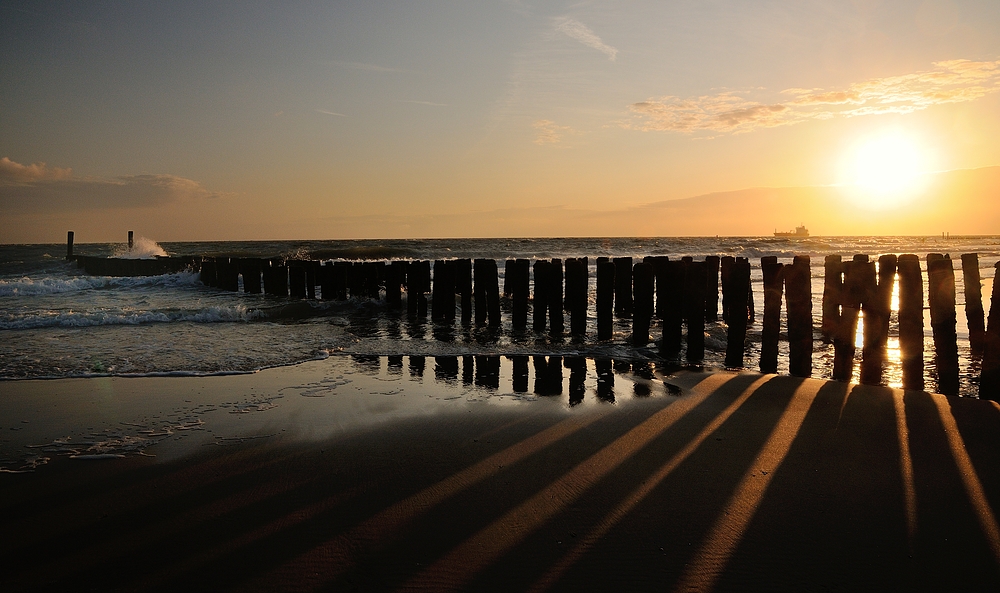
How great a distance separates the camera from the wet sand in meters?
2.59

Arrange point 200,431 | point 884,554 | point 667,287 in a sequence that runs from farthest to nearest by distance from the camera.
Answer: point 667,287, point 200,431, point 884,554

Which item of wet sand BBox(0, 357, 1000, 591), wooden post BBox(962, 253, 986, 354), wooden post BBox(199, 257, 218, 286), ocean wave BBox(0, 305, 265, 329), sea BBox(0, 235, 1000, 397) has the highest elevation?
wooden post BBox(199, 257, 218, 286)

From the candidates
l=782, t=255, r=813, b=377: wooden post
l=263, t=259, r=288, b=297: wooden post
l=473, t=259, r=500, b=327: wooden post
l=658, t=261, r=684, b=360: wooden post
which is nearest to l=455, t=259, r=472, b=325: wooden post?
l=473, t=259, r=500, b=327: wooden post

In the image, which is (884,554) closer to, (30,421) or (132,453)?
(132,453)

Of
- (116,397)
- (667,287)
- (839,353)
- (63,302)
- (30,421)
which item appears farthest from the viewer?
(63,302)

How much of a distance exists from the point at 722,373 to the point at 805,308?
3.63ft

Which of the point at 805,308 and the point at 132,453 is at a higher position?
the point at 805,308

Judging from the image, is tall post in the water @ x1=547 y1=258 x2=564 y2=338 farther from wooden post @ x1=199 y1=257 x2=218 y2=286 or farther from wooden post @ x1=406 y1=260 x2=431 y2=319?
wooden post @ x1=199 y1=257 x2=218 y2=286

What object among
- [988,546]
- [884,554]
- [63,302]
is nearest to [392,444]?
[884,554]

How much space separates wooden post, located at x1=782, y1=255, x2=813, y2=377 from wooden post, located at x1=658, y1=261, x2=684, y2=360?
1.38m

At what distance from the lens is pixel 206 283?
64.0 ft

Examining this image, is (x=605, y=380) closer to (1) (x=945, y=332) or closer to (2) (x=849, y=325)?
(2) (x=849, y=325)

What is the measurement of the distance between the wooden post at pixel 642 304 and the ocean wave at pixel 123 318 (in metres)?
7.23


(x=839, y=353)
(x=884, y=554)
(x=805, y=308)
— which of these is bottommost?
(x=884, y=554)
